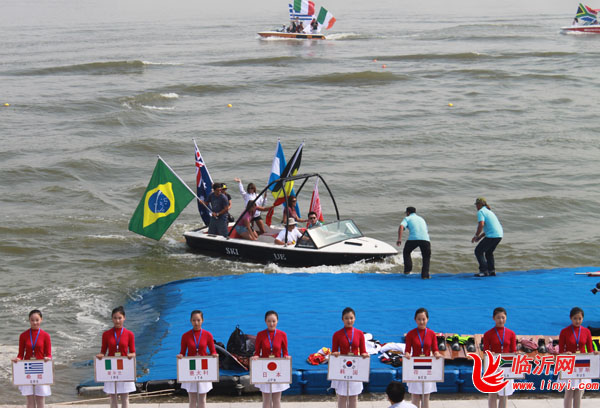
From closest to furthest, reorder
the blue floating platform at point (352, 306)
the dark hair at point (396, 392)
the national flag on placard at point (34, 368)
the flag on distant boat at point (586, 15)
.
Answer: the dark hair at point (396, 392), the national flag on placard at point (34, 368), the blue floating platform at point (352, 306), the flag on distant boat at point (586, 15)

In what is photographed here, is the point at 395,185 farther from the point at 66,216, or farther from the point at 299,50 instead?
the point at 299,50

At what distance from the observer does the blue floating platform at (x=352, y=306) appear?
11922 mm

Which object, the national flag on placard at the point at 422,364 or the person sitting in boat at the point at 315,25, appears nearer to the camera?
the national flag on placard at the point at 422,364

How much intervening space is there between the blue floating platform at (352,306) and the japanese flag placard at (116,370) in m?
2.06

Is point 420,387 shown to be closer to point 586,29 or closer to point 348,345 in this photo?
point 348,345

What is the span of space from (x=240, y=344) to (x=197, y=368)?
2333mm

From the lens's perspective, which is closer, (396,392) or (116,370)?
(396,392)

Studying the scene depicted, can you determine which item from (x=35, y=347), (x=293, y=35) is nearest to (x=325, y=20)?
(x=293, y=35)

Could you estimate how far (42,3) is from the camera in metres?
137

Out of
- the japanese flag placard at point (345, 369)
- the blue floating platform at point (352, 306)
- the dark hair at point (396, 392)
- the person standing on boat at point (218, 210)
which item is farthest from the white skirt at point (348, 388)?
the person standing on boat at point (218, 210)

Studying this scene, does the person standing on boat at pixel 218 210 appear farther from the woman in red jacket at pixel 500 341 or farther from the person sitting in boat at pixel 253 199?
the woman in red jacket at pixel 500 341

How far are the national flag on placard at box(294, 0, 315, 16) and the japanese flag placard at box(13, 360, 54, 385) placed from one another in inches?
2552

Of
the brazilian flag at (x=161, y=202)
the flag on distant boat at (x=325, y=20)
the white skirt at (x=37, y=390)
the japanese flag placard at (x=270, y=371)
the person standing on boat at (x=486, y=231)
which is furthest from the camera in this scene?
the flag on distant boat at (x=325, y=20)

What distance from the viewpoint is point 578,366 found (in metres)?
9.56
